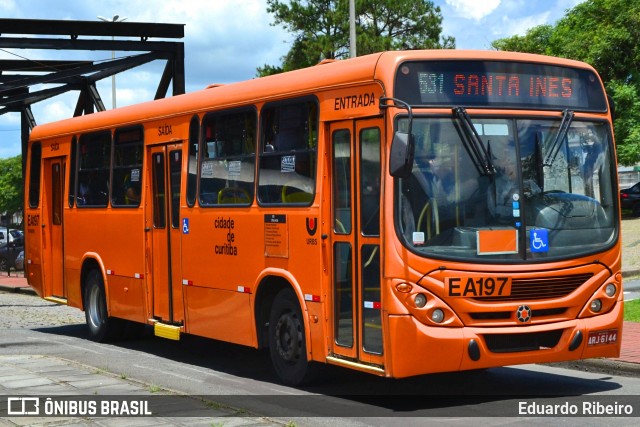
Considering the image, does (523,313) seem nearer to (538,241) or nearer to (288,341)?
(538,241)

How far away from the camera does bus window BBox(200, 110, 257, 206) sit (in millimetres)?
12086

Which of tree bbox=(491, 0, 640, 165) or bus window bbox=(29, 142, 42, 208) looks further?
tree bbox=(491, 0, 640, 165)

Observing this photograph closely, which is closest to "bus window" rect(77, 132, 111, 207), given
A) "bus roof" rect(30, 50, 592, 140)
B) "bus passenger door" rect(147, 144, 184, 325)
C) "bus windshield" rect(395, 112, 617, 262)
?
"bus roof" rect(30, 50, 592, 140)

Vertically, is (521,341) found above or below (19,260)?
above

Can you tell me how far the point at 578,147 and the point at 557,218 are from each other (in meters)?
0.79

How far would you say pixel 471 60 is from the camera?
1001 centimetres

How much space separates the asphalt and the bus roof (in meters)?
3.13

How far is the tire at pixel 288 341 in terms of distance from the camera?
1109 centimetres

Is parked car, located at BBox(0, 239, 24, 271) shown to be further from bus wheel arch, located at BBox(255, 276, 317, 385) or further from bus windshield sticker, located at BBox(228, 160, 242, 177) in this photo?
bus wheel arch, located at BBox(255, 276, 317, 385)

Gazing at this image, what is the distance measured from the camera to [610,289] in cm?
1020

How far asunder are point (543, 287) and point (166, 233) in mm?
5810

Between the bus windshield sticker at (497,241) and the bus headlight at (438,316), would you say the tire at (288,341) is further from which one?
the bus windshield sticker at (497,241)

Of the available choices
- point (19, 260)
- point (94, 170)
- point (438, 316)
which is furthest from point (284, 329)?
point (19, 260)

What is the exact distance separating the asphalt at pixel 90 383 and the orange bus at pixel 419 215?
1.42m
